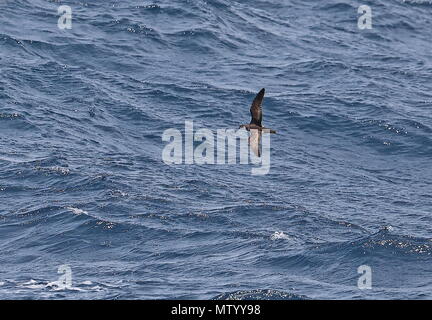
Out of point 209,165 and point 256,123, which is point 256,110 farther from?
point 209,165

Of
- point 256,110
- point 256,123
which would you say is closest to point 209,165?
point 256,123

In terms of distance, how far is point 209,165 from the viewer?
5000cm

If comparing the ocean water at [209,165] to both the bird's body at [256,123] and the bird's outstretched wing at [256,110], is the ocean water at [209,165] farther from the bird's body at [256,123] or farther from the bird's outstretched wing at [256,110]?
the bird's outstretched wing at [256,110]

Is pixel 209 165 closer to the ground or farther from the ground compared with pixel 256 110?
closer to the ground

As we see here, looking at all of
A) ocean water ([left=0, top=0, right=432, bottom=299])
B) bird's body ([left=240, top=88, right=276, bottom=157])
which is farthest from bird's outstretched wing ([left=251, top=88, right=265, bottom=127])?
ocean water ([left=0, top=0, right=432, bottom=299])

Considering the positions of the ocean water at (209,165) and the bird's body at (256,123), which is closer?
the bird's body at (256,123)

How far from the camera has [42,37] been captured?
2430 inches

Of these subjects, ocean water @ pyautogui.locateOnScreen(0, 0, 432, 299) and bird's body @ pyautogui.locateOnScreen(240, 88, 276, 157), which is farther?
ocean water @ pyautogui.locateOnScreen(0, 0, 432, 299)

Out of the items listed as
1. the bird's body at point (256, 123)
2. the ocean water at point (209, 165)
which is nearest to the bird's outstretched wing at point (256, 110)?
the bird's body at point (256, 123)

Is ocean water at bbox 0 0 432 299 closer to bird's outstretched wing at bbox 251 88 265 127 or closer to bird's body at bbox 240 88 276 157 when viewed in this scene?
bird's body at bbox 240 88 276 157

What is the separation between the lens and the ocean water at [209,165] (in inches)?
1604

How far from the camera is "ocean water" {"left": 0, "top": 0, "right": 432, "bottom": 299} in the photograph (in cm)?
4075

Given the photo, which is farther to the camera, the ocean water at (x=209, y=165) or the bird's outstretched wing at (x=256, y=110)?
the ocean water at (x=209, y=165)
